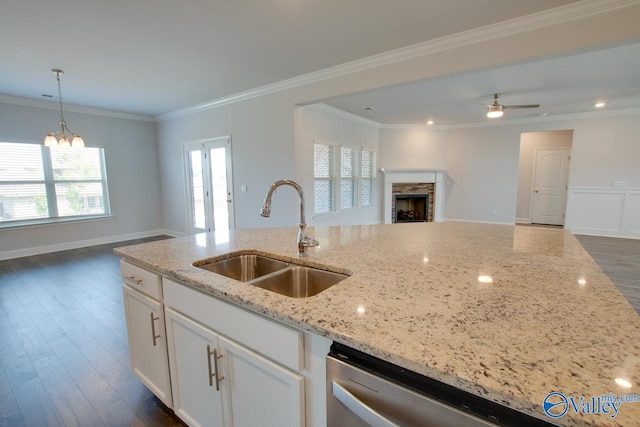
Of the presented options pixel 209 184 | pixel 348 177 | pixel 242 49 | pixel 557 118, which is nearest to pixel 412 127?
pixel 348 177

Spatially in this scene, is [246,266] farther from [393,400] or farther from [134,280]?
[393,400]

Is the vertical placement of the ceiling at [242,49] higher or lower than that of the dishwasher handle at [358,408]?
higher

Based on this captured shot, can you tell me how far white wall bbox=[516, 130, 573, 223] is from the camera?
25.2 feet

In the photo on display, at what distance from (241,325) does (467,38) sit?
10.2 ft

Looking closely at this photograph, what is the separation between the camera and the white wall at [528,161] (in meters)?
7.68

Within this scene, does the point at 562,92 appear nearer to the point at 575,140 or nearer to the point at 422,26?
the point at 575,140

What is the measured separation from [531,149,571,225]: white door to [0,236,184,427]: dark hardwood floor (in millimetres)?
9291

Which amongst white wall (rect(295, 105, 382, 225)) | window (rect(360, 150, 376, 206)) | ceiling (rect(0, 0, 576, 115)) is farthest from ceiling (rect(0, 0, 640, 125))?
window (rect(360, 150, 376, 206))

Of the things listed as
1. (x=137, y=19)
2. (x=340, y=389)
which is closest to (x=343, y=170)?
(x=137, y=19)

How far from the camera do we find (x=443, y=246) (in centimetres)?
177

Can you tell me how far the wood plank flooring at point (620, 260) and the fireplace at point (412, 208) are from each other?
3.14 metres

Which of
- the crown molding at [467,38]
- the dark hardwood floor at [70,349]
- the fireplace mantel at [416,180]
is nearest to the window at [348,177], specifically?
the fireplace mantel at [416,180]

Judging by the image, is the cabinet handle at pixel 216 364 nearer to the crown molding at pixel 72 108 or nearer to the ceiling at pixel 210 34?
the ceiling at pixel 210 34

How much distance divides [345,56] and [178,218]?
505cm
